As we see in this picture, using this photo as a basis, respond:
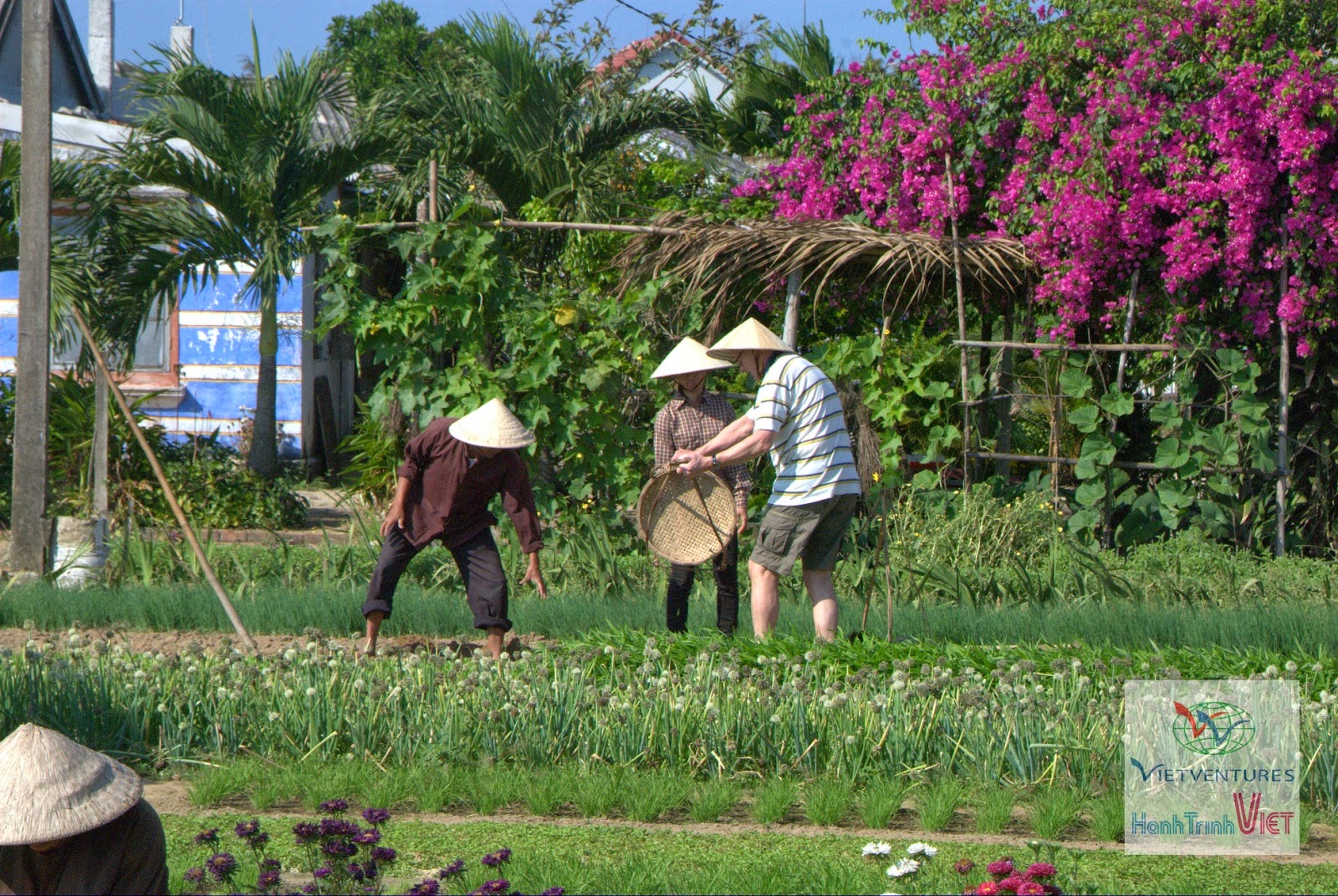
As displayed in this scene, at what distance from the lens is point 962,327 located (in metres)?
10.1

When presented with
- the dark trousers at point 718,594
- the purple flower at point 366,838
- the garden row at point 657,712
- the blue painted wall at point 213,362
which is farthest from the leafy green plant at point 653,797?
the blue painted wall at point 213,362

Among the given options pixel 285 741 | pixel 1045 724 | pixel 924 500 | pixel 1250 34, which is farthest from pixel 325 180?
pixel 1045 724

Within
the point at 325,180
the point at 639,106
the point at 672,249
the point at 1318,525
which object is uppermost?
the point at 639,106

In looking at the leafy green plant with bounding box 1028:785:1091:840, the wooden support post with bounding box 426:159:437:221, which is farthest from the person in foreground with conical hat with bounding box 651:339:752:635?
the wooden support post with bounding box 426:159:437:221

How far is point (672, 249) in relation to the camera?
1045 centimetres

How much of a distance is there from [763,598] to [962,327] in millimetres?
4327

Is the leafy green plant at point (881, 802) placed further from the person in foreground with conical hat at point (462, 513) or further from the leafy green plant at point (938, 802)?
the person in foreground with conical hat at point (462, 513)

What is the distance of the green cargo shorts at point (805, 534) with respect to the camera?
20.7 feet

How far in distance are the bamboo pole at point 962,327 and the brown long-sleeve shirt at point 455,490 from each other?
14.4 feet

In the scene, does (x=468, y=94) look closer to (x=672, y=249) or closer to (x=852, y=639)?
(x=672, y=249)

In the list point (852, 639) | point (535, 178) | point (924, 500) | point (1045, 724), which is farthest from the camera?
point (535, 178)

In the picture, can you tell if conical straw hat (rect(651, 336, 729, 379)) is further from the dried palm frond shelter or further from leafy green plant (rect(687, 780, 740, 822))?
the dried palm frond shelter

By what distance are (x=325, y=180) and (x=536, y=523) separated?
6.24 m

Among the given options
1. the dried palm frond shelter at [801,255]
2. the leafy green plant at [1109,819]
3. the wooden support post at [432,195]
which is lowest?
the leafy green plant at [1109,819]
